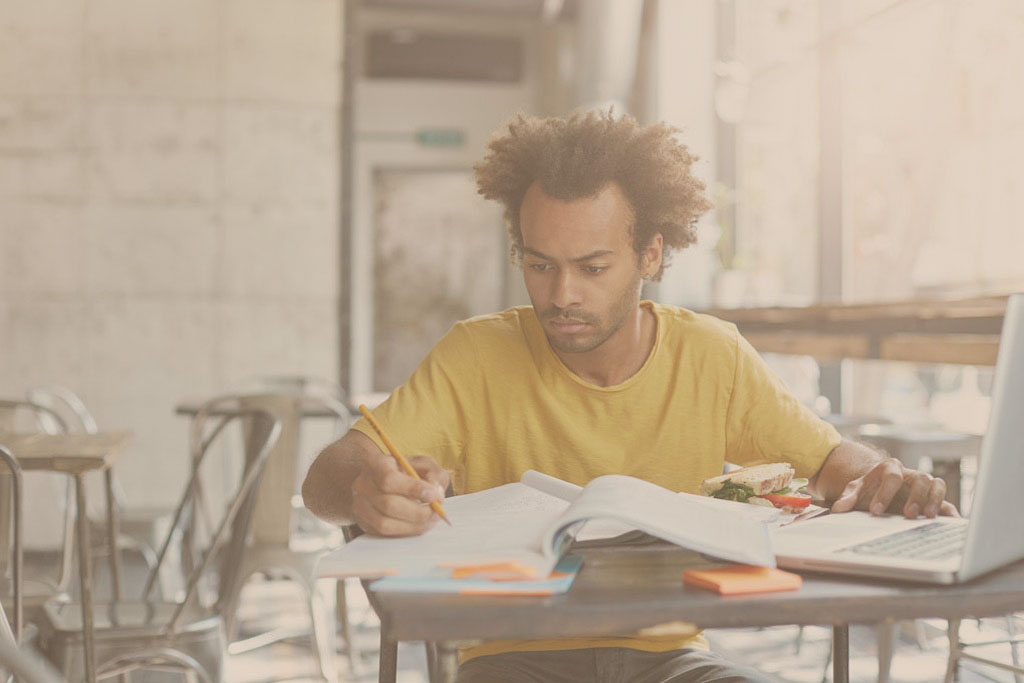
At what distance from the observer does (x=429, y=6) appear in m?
7.89

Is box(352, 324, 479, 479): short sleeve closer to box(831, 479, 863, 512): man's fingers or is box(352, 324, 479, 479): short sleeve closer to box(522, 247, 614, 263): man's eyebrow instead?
box(522, 247, 614, 263): man's eyebrow

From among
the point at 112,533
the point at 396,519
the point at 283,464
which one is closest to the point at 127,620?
the point at 112,533

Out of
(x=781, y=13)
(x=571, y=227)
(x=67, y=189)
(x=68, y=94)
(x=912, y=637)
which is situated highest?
(x=781, y=13)

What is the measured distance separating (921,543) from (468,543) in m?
0.42

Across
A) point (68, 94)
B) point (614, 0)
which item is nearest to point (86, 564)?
point (68, 94)

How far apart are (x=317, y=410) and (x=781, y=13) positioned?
9.88 ft

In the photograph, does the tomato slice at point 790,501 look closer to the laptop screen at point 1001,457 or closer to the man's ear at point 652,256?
the laptop screen at point 1001,457

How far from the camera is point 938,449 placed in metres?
2.73

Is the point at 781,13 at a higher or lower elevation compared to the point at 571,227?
higher

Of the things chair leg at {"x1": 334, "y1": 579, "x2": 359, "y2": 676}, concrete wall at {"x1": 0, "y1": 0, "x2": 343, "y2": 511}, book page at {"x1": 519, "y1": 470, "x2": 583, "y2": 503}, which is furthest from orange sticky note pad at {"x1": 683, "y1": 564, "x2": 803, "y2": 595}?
concrete wall at {"x1": 0, "y1": 0, "x2": 343, "y2": 511}

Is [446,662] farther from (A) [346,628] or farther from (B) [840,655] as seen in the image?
(A) [346,628]

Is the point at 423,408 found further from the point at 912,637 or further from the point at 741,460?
the point at 912,637

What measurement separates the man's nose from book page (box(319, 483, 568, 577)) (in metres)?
0.41

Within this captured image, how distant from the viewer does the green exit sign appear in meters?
8.44
